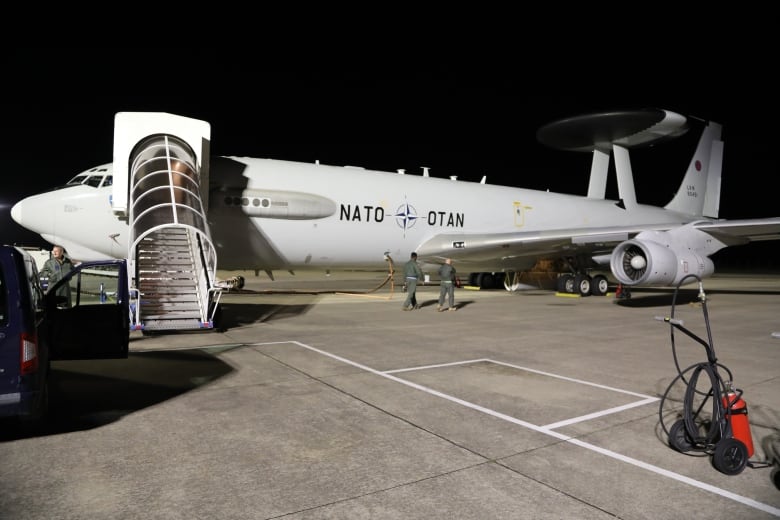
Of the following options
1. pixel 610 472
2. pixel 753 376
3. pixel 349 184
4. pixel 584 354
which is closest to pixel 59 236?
pixel 349 184

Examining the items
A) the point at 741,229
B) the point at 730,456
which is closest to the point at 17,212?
the point at 730,456

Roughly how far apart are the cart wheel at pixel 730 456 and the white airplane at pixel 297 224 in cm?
794

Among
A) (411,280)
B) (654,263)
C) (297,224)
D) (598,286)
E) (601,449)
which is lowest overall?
(601,449)

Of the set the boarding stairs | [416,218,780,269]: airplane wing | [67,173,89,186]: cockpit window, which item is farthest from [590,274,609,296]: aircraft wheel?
[67,173,89,186]: cockpit window

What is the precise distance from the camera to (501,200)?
61.7 ft

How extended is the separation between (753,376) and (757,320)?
7.35 m

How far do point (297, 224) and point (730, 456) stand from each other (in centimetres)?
1193

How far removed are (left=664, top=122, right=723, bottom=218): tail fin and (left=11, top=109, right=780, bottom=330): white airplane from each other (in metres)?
6.80

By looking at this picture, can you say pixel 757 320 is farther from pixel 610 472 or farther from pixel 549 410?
pixel 610 472

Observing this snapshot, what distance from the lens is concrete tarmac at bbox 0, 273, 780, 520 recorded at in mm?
3174

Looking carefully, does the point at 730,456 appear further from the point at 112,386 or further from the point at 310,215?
the point at 310,215

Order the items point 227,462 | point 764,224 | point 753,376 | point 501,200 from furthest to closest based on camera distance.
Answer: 1. point 501,200
2. point 764,224
3. point 753,376
4. point 227,462

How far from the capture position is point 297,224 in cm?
1421

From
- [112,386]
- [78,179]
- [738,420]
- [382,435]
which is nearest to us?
[738,420]
